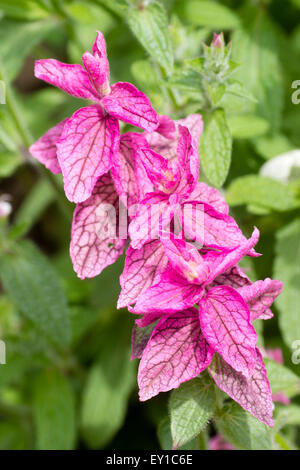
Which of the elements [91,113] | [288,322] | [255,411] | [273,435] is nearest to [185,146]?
[91,113]

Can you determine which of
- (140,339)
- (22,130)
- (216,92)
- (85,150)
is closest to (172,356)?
(140,339)

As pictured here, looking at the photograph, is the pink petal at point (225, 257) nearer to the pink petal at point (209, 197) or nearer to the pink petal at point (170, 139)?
the pink petal at point (209, 197)

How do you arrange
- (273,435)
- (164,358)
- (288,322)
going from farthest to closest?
(288,322) < (273,435) < (164,358)

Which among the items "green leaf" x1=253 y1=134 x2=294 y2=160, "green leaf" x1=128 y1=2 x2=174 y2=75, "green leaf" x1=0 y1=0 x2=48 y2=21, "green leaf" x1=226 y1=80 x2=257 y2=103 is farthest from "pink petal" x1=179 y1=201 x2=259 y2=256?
"green leaf" x1=0 y1=0 x2=48 y2=21

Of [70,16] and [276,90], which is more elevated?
[70,16]

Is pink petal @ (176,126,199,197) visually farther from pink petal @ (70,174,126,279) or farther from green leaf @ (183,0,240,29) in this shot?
green leaf @ (183,0,240,29)

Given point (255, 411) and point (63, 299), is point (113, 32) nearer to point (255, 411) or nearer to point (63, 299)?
point (63, 299)
